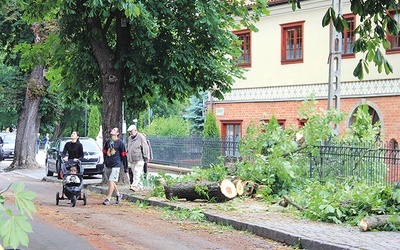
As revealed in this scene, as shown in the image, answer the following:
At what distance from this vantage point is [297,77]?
30.2 meters

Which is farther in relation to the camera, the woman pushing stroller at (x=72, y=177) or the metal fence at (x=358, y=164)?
→ the woman pushing stroller at (x=72, y=177)

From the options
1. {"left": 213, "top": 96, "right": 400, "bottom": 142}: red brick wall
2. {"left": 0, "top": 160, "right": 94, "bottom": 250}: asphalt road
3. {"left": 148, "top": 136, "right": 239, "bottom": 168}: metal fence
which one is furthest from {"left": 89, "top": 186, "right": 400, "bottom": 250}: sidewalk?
{"left": 148, "top": 136, "right": 239, "bottom": 168}: metal fence

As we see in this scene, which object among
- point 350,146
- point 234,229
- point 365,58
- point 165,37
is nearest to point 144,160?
point 165,37

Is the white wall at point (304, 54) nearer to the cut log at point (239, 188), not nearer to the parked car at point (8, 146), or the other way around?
the cut log at point (239, 188)

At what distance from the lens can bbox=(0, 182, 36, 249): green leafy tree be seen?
3014 mm

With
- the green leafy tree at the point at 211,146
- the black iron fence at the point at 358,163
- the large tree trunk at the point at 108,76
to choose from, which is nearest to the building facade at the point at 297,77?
the green leafy tree at the point at 211,146

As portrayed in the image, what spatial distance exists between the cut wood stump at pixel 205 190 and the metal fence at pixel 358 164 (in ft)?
10.0

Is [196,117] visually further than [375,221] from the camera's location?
Yes

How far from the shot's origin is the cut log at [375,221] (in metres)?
11.4

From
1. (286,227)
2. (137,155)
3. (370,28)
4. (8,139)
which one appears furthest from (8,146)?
(370,28)

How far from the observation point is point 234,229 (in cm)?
1264

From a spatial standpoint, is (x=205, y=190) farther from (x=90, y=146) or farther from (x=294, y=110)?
(x=294, y=110)

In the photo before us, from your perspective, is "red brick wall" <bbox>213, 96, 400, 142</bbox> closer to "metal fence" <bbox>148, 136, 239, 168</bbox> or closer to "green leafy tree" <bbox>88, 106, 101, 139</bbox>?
"metal fence" <bbox>148, 136, 239, 168</bbox>

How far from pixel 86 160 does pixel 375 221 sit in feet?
58.5
